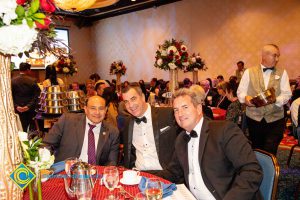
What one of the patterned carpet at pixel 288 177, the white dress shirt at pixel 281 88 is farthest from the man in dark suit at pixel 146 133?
the patterned carpet at pixel 288 177

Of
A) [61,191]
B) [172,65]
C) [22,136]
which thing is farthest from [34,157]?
[172,65]

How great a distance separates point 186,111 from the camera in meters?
1.95

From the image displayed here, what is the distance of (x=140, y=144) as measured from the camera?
2.82 meters

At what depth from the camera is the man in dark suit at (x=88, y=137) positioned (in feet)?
9.02

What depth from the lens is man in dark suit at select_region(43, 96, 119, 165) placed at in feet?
9.02

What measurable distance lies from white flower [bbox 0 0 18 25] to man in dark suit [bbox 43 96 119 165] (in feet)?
5.64

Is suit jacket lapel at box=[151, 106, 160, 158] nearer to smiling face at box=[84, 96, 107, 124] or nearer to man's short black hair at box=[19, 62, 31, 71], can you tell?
smiling face at box=[84, 96, 107, 124]

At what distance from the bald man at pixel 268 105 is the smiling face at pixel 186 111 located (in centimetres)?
170

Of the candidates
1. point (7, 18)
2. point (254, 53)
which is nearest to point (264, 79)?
point (7, 18)

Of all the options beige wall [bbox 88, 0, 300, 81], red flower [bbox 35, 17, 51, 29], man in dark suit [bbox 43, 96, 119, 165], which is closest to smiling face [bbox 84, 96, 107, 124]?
man in dark suit [bbox 43, 96, 119, 165]

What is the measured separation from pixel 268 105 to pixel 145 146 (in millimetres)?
1599

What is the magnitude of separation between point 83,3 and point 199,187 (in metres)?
4.30

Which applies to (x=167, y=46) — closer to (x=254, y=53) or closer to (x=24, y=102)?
(x=24, y=102)

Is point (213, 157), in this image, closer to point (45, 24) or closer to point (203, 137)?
point (203, 137)
